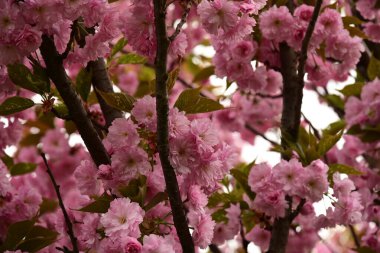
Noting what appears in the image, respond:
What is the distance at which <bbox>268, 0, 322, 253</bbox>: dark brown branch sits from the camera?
2.22 meters

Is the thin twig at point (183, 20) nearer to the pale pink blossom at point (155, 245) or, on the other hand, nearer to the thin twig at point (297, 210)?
the pale pink blossom at point (155, 245)

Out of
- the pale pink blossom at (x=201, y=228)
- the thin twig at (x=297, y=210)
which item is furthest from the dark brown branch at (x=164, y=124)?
the thin twig at (x=297, y=210)

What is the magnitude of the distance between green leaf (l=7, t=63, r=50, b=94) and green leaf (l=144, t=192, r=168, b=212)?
1.59 feet

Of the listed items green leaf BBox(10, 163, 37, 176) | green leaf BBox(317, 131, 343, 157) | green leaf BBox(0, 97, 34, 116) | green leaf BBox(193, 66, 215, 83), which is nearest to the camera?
green leaf BBox(0, 97, 34, 116)

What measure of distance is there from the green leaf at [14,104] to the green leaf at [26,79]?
0.07m

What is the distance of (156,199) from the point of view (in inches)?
72.7

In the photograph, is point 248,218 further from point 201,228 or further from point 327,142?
point 201,228

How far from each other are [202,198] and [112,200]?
0.28 m

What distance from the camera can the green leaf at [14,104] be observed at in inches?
78.7

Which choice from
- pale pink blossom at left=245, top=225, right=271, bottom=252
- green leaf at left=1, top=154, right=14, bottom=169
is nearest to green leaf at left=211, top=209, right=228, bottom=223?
pale pink blossom at left=245, top=225, right=271, bottom=252

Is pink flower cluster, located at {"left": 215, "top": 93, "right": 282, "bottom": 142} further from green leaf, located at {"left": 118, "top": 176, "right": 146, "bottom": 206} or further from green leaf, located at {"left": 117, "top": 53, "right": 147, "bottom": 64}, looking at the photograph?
green leaf, located at {"left": 118, "top": 176, "right": 146, "bottom": 206}

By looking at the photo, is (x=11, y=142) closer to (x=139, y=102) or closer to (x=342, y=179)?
(x=139, y=102)

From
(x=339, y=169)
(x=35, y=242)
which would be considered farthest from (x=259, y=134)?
(x=35, y=242)

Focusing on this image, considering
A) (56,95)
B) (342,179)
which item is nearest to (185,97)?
(56,95)
